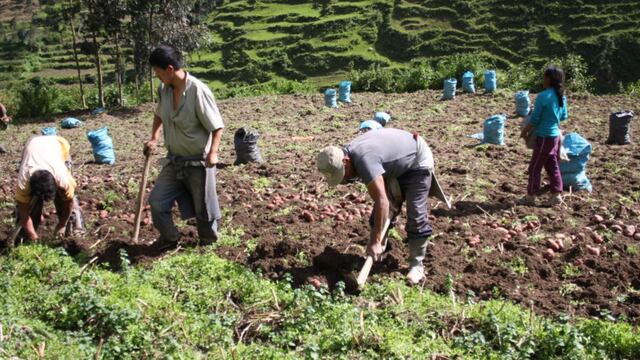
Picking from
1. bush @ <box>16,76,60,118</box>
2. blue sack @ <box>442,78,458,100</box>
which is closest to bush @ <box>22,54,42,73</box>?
bush @ <box>16,76,60,118</box>

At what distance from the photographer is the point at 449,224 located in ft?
19.1

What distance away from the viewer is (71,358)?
3578mm

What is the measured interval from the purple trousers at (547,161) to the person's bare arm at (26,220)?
4.57 metres

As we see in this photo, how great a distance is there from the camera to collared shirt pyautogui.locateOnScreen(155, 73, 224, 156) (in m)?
4.66

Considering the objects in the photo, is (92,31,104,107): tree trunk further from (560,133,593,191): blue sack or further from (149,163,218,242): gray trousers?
(560,133,593,191): blue sack

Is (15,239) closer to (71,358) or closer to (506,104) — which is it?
(71,358)

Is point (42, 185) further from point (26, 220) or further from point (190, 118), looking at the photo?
point (190, 118)

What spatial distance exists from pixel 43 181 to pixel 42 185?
32mm

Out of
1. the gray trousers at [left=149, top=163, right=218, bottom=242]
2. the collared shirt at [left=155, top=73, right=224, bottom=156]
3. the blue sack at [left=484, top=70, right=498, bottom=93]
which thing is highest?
the collared shirt at [left=155, top=73, right=224, bottom=156]

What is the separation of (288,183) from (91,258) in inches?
107

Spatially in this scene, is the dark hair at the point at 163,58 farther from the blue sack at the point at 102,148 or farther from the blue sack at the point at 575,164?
the blue sack at the point at 102,148

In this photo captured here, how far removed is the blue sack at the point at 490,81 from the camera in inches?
572

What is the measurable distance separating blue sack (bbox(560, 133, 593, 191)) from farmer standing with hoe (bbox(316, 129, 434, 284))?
8.77 ft

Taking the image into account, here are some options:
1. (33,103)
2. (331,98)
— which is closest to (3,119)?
(331,98)
